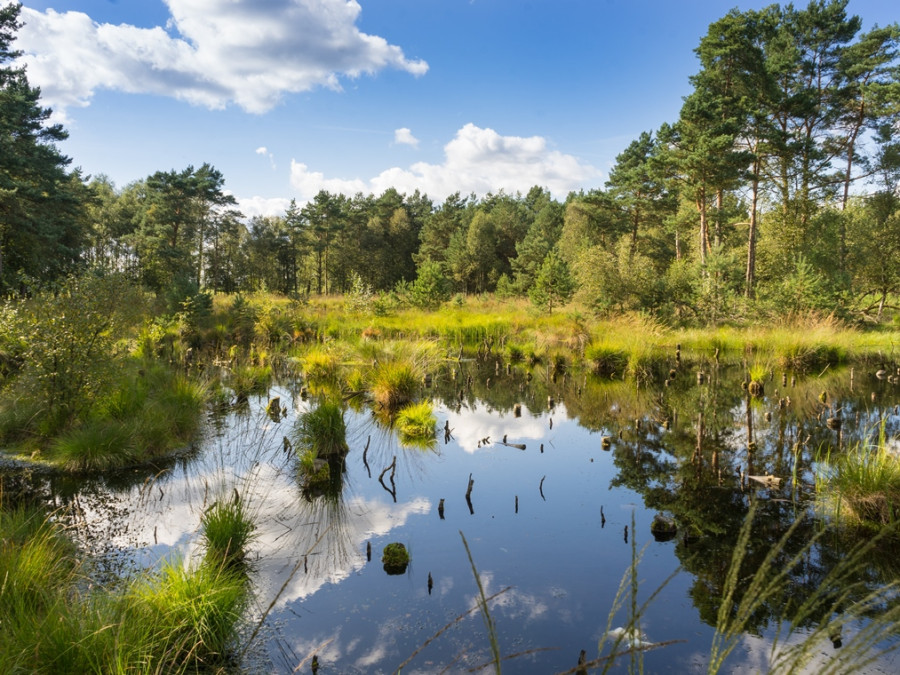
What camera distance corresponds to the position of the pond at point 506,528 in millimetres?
3549

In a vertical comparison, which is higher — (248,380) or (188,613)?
(248,380)

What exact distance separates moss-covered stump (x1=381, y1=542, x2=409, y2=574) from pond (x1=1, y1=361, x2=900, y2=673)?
60 mm

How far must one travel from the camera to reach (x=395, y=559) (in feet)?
14.6

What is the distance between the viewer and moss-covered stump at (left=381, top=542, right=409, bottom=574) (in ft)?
14.5

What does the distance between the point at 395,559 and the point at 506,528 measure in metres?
1.24

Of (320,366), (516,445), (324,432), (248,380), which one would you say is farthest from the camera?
(320,366)

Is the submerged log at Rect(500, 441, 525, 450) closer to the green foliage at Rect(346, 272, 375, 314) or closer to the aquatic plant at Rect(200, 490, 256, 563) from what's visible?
the aquatic plant at Rect(200, 490, 256, 563)

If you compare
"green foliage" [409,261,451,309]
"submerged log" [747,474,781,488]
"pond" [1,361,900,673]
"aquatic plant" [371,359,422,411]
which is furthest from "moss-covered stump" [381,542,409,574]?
"green foliage" [409,261,451,309]

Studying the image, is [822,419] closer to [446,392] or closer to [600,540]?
[600,540]

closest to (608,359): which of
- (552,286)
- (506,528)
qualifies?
(506,528)

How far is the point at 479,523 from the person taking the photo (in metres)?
5.32

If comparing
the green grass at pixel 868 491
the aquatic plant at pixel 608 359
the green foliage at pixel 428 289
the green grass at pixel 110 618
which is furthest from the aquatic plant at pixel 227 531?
the green foliage at pixel 428 289

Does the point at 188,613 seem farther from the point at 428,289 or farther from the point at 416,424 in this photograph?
the point at 428,289

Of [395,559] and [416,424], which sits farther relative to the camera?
[416,424]
